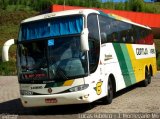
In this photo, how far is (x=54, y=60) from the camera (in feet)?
40.6

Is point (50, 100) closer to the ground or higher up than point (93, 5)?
higher up

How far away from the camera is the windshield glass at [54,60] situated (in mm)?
12234

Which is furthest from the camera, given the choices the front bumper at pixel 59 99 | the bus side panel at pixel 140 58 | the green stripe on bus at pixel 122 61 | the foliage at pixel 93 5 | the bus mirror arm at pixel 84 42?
the foliage at pixel 93 5

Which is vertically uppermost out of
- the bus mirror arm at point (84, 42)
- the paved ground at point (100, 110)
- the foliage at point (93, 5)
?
the bus mirror arm at point (84, 42)

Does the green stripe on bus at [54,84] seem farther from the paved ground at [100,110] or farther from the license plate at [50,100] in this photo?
the paved ground at [100,110]

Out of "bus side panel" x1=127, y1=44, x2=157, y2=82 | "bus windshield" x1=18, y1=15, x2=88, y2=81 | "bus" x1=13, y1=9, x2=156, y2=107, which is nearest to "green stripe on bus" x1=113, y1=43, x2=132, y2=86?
"bus side panel" x1=127, y1=44, x2=157, y2=82

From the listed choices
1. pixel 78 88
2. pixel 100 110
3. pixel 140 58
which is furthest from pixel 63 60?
pixel 140 58

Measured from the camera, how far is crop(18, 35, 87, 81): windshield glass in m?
12.2

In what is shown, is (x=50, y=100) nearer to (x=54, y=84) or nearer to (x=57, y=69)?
→ (x=54, y=84)

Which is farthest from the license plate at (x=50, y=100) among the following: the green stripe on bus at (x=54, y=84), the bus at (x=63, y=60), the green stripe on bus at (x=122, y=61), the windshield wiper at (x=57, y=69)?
the green stripe on bus at (x=122, y=61)

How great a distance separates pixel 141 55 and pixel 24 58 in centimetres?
827

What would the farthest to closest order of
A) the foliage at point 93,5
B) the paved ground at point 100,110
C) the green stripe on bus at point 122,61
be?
the foliage at point 93,5
the green stripe on bus at point 122,61
the paved ground at point 100,110

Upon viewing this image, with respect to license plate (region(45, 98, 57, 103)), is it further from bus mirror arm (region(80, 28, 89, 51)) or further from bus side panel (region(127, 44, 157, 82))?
bus side panel (region(127, 44, 157, 82))

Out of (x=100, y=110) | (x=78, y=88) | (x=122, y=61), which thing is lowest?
(x=100, y=110)
